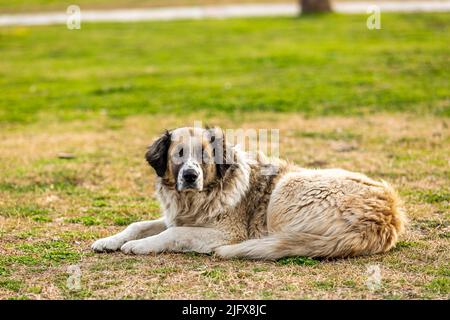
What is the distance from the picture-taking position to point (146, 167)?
11133mm

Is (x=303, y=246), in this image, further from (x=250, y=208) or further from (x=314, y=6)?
(x=314, y=6)

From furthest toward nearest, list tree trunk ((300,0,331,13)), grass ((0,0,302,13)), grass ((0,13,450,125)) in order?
grass ((0,0,302,13)), tree trunk ((300,0,331,13)), grass ((0,13,450,125))

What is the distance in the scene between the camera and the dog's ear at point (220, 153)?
737 cm

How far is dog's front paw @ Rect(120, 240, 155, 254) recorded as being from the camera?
7.10 meters

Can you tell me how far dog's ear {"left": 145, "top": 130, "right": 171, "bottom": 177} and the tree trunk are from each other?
21830 millimetres

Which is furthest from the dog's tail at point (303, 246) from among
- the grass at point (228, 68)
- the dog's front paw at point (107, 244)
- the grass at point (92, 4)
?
the grass at point (92, 4)

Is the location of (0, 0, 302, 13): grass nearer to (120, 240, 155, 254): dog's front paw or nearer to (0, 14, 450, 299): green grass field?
(0, 14, 450, 299): green grass field

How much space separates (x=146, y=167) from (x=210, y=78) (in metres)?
7.93

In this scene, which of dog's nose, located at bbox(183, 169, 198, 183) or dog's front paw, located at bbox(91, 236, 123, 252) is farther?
dog's front paw, located at bbox(91, 236, 123, 252)

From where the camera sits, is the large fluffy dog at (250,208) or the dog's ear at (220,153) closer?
the large fluffy dog at (250,208)

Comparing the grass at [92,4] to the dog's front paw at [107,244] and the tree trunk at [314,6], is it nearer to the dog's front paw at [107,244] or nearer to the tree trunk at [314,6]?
the tree trunk at [314,6]

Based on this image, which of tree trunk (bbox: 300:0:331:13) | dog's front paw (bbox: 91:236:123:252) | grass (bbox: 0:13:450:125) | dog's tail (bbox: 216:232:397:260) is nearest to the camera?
dog's tail (bbox: 216:232:397:260)

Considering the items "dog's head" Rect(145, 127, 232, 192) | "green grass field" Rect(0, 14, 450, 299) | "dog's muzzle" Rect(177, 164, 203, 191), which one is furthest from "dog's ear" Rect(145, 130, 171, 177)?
"green grass field" Rect(0, 14, 450, 299)
